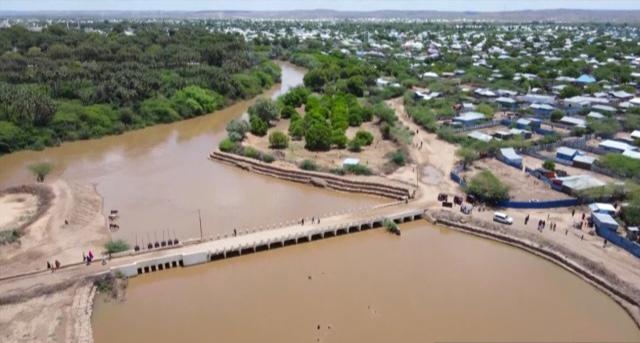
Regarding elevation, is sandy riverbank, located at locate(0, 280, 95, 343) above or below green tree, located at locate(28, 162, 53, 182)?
below

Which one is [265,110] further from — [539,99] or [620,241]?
[620,241]

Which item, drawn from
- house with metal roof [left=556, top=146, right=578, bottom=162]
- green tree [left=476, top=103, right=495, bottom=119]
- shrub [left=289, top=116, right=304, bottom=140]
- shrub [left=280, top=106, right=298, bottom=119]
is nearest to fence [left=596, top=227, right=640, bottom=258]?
house with metal roof [left=556, top=146, right=578, bottom=162]

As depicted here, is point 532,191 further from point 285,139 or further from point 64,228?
point 64,228

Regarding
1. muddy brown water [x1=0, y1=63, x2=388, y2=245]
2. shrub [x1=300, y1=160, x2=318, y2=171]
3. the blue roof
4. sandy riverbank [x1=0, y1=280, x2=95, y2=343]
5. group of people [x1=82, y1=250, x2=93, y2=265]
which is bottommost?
sandy riverbank [x1=0, y1=280, x2=95, y2=343]

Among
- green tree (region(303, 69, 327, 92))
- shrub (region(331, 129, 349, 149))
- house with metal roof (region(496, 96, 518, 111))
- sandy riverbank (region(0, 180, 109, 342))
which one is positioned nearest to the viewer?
sandy riverbank (region(0, 180, 109, 342))

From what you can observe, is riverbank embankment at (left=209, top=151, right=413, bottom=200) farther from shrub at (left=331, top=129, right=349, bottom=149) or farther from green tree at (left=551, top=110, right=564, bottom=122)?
green tree at (left=551, top=110, right=564, bottom=122)

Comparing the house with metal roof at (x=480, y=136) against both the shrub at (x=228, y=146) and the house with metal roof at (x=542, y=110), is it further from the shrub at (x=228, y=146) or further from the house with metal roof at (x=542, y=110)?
the shrub at (x=228, y=146)

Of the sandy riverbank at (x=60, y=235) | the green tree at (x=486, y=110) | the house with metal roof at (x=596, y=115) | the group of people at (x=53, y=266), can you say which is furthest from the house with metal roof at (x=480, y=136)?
the group of people at (x=53, y=266)

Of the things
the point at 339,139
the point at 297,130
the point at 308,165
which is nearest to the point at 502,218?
the point at 308,165
